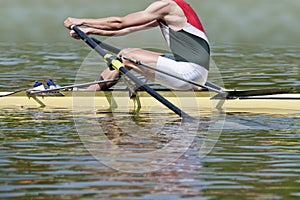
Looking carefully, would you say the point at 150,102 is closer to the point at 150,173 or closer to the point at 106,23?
the point at 106,23

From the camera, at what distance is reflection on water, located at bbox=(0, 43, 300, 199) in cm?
866

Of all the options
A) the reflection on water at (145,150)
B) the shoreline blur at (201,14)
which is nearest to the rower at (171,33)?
the reflection on water at (145,150)

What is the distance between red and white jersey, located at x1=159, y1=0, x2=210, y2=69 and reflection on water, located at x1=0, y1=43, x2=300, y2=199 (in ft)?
2.90

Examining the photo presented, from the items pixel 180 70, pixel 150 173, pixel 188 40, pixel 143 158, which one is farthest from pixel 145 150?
pixel 188 40

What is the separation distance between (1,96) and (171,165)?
5418mm

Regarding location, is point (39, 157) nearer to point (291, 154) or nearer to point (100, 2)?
point (291, 154)

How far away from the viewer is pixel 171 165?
9.87 metres

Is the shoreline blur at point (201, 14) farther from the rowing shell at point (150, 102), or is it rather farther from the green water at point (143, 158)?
the rowing shell at point (150, 102)

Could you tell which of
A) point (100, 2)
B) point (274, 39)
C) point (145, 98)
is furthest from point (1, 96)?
point (100, 2)

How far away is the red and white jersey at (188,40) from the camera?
1338 centimetres

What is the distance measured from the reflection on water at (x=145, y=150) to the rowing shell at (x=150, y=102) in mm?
278

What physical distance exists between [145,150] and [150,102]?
3315 millimetres

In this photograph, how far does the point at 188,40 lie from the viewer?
13.4 metres

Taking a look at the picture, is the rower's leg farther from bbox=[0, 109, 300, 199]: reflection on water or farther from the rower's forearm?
bbox=[0, 109, 300, 199]: reflection on water
